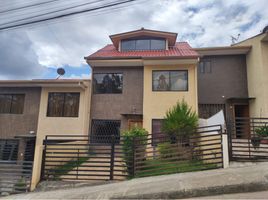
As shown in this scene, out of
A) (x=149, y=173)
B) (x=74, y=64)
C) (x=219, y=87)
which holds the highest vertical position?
(x=74, y=64)

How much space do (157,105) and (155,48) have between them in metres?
4.89

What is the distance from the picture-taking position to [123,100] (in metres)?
12.3

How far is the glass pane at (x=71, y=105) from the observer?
12.5 metres

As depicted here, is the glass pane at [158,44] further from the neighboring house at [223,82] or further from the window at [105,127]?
the window at [105,127]

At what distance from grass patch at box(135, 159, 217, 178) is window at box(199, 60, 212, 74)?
8.29 m

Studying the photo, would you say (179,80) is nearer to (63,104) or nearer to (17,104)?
(63,104)

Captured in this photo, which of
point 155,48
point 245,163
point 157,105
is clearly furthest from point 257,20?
point 245,163

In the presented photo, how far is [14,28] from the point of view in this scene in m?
6.55

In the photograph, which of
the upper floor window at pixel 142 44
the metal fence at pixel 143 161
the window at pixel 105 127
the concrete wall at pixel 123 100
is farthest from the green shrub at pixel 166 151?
the upper floor window at pixel 142 44

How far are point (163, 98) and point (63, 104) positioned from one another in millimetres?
6431

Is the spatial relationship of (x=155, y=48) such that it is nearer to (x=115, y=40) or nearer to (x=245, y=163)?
(x=115, y=40)

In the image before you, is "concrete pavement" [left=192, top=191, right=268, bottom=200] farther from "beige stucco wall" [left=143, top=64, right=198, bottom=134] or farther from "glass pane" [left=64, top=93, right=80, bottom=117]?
"glass pane" [left=64, top=93, right=80, bottom=117]

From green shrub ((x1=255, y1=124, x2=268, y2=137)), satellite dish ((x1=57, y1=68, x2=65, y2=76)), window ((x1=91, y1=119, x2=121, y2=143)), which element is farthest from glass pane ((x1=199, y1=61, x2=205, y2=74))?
satellite dish ((x1=57, y1=68, x2=65, y2=76))

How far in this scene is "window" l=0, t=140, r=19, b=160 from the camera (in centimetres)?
1266
